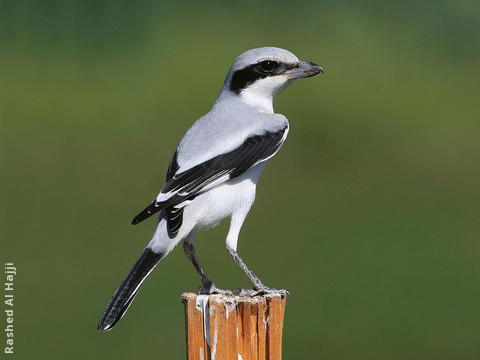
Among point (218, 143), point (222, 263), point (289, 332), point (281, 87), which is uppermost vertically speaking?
point (281, 87)

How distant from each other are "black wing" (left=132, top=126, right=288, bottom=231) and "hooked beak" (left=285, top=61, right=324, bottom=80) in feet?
1.44

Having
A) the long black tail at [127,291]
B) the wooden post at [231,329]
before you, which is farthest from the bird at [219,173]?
the wooden post at [231,329]

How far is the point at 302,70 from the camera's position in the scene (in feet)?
14.6

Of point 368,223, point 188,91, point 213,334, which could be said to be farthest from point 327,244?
point 213,334

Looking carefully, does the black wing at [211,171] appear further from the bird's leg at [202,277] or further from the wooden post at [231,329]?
the wooden post at [231,329]

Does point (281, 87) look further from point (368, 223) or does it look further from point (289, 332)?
point (368, 223)

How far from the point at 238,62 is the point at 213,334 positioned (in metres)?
1.56

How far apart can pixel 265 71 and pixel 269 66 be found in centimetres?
3

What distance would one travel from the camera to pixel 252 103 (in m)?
4.51

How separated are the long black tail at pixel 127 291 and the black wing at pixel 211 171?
170mm

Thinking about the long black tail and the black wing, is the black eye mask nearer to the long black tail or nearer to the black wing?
the black wing

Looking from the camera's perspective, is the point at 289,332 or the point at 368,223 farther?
the point at 368,223

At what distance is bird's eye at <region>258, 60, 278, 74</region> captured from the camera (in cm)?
445

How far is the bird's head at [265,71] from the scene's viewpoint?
4441 mm
